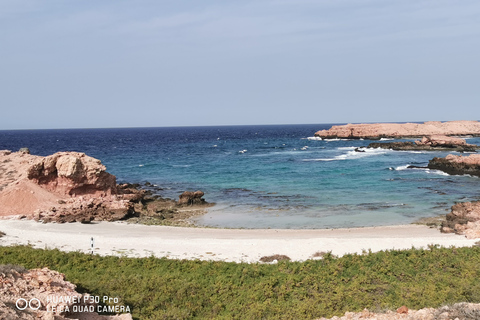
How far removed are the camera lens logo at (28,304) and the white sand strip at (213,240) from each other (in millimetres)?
10439

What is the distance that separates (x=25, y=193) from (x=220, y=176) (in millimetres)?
26557

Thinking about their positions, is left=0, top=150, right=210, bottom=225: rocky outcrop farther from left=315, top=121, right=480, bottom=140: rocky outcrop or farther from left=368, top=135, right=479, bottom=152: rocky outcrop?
left=315, top=121, right=480, bottom=140: rocky outcrop

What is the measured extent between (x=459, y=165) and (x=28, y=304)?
2233 inches

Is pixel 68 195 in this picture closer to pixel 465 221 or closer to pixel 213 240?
pixel 213 240

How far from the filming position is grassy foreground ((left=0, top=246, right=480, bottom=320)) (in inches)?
494

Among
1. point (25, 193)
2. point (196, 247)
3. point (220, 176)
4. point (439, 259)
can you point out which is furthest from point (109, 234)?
point (220, 176)

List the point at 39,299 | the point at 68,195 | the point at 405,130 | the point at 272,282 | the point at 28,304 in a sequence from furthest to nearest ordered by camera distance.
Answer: the point at 405,130 → the point at 68,195 → the point at 272,282 → the point at 39,299 → the point at 28,304

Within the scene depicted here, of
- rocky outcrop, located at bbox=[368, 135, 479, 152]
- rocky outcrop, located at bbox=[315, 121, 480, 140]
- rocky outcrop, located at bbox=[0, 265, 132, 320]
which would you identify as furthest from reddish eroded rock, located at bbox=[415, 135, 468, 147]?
rocky outcrop, located at bbox=[0, 265, 132, 320]

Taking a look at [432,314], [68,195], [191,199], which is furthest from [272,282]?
[191,199]

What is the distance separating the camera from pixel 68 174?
101ft

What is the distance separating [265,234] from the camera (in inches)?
1019

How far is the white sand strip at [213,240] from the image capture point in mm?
20344

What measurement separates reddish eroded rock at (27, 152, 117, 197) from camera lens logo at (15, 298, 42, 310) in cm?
Result: 2381

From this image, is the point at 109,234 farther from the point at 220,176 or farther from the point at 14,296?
the point at 220,176
